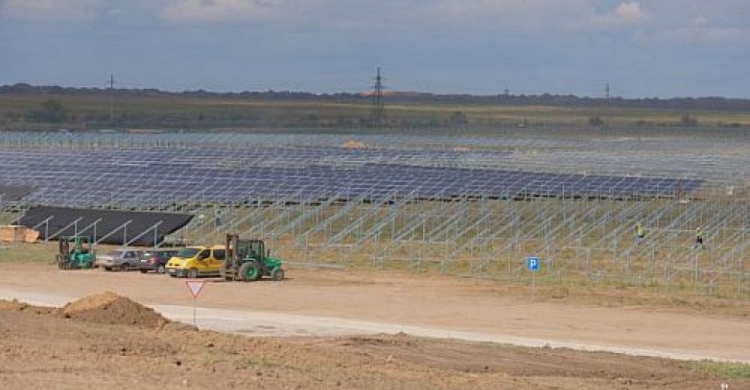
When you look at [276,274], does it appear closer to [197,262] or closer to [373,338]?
[197,262]

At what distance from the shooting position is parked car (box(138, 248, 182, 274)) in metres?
50.4

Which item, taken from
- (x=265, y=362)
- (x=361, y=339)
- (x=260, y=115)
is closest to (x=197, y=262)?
(x=361, y=339)

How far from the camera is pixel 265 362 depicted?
69.1 ft

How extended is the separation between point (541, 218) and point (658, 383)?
110 feet

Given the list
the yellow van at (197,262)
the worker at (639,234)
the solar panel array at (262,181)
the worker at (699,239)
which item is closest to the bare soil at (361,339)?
the yellow van at (197,262)

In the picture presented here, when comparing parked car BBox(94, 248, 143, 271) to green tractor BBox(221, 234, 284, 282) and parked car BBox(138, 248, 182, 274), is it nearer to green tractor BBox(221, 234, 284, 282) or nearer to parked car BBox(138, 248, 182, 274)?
parked car BBox(138, 248, 182, 274)

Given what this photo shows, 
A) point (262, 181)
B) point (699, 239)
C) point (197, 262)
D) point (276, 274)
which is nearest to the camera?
point (276, 274)

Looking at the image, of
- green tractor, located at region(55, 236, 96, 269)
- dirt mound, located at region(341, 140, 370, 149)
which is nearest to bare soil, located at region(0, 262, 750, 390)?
green tractor, located at region(55, 236, 96, 269)

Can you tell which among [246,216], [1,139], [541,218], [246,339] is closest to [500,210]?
[541,218]

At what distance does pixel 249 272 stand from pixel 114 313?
2002 cm

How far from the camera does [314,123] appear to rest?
154m

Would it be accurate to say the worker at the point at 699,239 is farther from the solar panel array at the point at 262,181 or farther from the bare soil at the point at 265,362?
the bare soil at the point at 265,362

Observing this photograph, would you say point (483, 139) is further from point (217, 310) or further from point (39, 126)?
point (217, 310)

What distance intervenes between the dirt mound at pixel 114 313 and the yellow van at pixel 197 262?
20.1 meters
